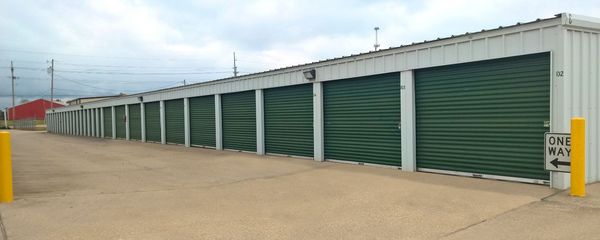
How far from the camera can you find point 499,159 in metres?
9.16

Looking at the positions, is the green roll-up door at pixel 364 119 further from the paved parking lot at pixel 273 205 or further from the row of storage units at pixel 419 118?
the paved parking lot at pixel 273 205

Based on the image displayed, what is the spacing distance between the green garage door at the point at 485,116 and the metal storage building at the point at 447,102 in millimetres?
21

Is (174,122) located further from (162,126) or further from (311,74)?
(311,74)

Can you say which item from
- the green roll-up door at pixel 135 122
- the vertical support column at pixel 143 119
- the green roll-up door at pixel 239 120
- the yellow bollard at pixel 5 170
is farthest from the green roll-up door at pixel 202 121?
the yellow bollard at pixel 5 170

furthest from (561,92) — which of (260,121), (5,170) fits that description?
(260,121)

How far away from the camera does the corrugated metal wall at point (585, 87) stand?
26.4ft

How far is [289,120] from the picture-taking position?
599 inches

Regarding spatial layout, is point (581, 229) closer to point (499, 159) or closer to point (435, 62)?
point (499, 159)

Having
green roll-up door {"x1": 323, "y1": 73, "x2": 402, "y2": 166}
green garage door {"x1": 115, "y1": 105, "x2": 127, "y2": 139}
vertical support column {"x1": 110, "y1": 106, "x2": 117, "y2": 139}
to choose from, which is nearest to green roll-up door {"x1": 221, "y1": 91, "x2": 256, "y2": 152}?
green roll-up door {"x1": 323, "y1": 73, "x2": 402, "y2": 166}

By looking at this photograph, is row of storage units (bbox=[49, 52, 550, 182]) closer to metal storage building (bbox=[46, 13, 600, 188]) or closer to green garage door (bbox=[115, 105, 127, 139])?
metal storage building (bbox=[46, 13, 600, 188])

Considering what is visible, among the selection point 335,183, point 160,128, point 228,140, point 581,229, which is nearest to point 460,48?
point 335,183

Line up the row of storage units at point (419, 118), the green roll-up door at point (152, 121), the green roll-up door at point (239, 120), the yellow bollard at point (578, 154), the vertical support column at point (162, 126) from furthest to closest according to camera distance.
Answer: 1. the green roll-up door at point (152, 121)
2. the vertical support column at point (162, 126)
3. the green roll-up door at point (239, 120)
4. the row of storage units at point (419, 118)
5. the yellow bollard at point (578, 154)

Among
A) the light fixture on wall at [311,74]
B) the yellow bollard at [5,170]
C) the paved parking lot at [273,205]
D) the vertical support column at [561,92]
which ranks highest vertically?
the light fixture on wall at [311,74]

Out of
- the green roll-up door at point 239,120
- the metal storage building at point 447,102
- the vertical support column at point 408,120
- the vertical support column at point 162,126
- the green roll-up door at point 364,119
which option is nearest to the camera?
the metal storage building at point 447,102
